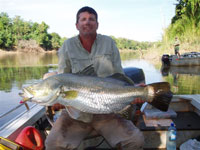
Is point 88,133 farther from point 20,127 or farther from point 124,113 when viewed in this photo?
point 20,127

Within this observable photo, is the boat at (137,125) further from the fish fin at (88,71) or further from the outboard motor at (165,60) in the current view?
the outboard motor at (165,60)

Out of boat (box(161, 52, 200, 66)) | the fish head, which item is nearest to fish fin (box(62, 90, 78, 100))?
the fish head

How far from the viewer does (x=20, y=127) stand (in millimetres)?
3543

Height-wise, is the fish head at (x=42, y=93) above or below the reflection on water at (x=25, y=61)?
above

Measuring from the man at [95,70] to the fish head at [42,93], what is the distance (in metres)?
0.34

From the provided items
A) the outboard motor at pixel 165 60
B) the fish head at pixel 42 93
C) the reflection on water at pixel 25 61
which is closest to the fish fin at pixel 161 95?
the fish head at pixel 42 93

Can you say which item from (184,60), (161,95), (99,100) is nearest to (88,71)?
(99,100)

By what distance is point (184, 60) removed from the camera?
768 inches

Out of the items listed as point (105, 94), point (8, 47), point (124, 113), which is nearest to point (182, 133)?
point (124, 113)

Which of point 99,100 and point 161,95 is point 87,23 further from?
point 161,95

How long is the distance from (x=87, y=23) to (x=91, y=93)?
4.03ft

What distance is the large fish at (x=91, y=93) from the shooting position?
8.88 feet

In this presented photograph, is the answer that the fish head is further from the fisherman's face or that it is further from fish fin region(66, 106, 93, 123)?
the fisherman's face

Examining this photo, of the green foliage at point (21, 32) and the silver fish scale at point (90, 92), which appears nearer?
the silver fish scale at point (90, 92)
